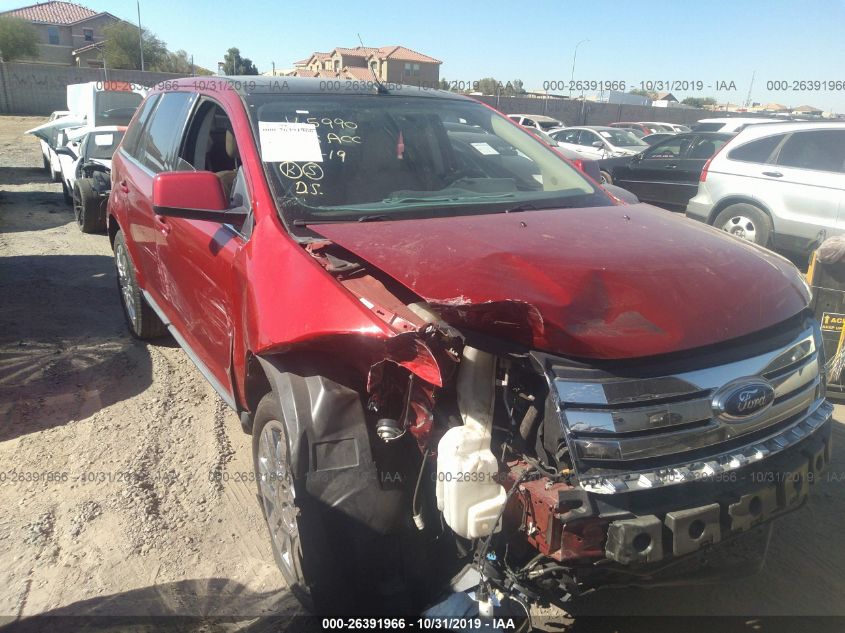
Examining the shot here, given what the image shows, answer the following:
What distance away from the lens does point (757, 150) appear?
7.81 meters

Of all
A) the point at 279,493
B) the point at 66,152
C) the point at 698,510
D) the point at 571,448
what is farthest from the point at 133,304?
the point at 66,152

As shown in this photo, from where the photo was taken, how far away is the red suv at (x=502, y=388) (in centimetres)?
182

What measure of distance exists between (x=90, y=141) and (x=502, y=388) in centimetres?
897

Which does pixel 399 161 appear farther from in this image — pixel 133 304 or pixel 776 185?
pixel 776 185

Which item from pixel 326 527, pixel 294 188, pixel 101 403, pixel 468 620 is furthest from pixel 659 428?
pixel 101 403

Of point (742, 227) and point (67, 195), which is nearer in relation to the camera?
point (742, 227)

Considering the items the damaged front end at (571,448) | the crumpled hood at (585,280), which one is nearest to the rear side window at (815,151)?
the crumpled hood at (585,280)

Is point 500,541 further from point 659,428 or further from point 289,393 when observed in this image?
point 289,393

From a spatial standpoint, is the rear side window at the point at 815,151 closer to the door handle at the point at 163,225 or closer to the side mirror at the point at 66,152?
the door handle at the point at 163,225

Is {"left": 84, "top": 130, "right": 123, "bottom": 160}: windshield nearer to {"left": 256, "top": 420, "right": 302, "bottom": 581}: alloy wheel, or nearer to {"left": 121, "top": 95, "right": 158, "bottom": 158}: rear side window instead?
{"left": 121, "top": 95, "right": 158, "bottom": 158}: rear side window

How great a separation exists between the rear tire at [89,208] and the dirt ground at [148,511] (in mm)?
3492

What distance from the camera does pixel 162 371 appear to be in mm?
4547

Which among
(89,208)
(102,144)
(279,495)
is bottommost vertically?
(279,495)

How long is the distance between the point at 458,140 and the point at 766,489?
238cm
